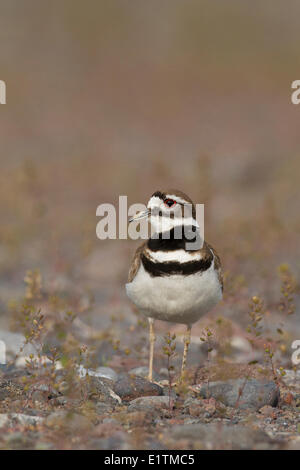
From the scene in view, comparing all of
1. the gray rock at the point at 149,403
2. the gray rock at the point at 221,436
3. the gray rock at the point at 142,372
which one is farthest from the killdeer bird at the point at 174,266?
the gray rock at the point at 221,436

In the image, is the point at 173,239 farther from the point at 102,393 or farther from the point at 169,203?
the point at 102,393

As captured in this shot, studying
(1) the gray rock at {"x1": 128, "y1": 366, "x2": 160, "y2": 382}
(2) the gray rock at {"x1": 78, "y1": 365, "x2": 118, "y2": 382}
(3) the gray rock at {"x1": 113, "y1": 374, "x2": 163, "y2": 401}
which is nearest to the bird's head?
(3) the gray rock at {"x1": 113, "y1": 374, "x2": 163, "y2": 401}

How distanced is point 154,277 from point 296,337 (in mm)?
3184

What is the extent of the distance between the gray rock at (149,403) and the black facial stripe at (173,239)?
3.71 feet

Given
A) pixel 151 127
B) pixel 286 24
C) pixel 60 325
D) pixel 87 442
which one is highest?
pixel 286 24

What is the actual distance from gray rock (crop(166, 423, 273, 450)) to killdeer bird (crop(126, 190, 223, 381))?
119 cm

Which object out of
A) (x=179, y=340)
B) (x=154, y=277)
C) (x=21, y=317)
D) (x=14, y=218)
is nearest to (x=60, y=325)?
(x=21, y=317)

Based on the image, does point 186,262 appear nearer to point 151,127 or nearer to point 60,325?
point 60,325

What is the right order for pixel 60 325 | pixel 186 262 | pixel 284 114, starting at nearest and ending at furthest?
pixel 186 262, pixel 60 325, pixel 284 114

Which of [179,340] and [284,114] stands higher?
[284,114]

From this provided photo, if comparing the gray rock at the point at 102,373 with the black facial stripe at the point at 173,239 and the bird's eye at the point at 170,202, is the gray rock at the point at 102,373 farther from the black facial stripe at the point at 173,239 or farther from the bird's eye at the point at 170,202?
the bird's eye at the point at 170,202

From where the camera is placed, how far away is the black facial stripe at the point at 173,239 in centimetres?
534

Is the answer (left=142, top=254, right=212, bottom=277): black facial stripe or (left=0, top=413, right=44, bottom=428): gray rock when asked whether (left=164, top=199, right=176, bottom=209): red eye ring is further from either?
(left=0, top=413, right=44, bottom=428): gray rock

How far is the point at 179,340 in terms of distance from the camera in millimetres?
8055
